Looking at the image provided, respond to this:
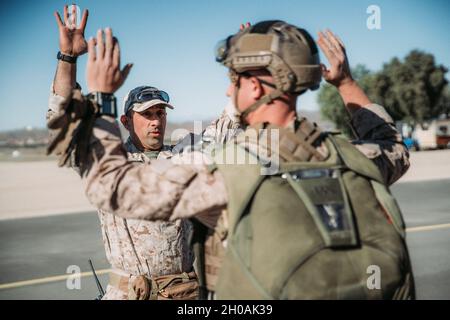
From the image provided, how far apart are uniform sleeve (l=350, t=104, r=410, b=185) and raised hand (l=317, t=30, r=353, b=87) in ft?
0.69

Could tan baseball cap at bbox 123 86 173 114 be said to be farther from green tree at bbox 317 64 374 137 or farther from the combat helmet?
green tree at bbox 317 64 374 137

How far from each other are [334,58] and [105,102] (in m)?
1.23

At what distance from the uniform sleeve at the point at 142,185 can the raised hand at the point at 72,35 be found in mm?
691

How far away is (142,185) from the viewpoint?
1.98 meters

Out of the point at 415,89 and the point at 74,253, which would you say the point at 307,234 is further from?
the point at 415,89

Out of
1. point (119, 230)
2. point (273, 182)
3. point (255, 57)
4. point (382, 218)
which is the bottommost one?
point (119, 230)

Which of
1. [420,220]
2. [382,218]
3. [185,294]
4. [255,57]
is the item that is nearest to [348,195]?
[382,218]

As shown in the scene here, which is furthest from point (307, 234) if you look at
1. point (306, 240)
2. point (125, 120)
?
point (125, 120)

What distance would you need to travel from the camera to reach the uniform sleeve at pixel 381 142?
8.17 ft

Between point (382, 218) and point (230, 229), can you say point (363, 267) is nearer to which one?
point (382, 218)

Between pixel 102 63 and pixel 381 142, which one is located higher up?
pixel 102 63

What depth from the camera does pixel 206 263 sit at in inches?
89.8

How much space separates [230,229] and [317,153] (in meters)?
0.53

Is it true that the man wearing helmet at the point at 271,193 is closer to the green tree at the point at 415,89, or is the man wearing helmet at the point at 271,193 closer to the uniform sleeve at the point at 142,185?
the uniform sleeve at the point at 142,185
